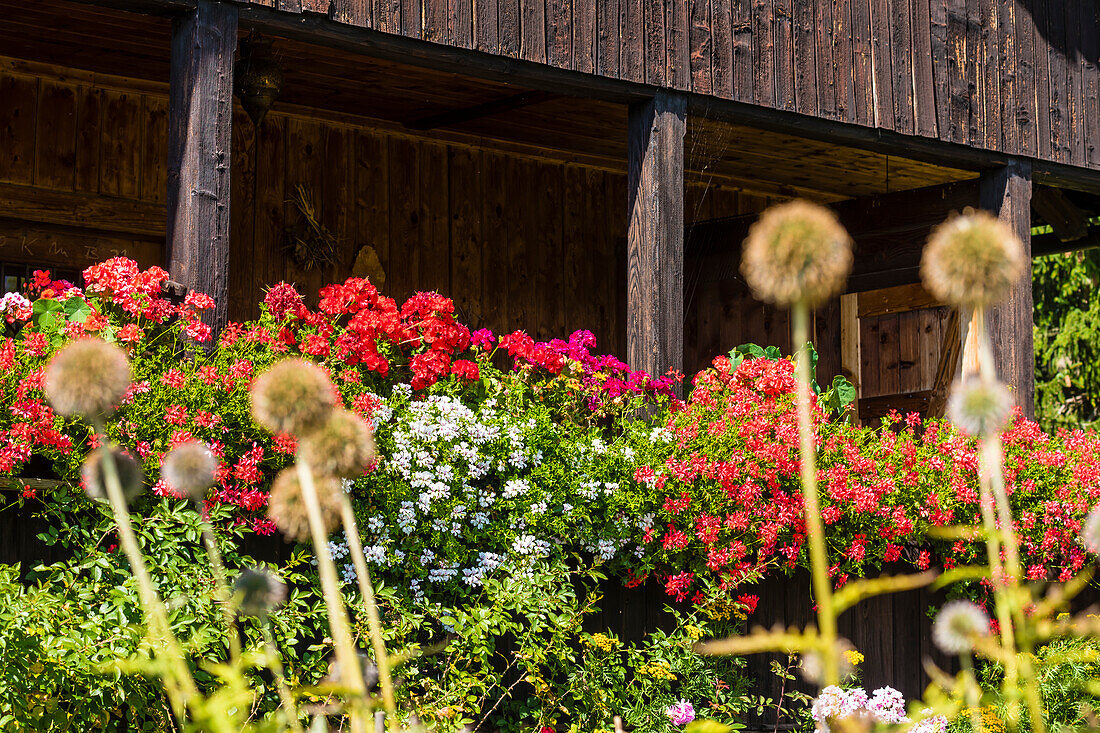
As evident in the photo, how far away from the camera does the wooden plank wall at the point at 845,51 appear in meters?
5.45

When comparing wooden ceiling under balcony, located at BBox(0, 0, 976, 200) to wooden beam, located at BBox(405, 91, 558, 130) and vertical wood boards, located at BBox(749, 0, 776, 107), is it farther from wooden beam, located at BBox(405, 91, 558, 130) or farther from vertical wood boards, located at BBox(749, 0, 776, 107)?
vertical wood boards, located at BBox(749, 0, 776, 107)

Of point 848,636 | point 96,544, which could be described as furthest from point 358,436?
point 848,636

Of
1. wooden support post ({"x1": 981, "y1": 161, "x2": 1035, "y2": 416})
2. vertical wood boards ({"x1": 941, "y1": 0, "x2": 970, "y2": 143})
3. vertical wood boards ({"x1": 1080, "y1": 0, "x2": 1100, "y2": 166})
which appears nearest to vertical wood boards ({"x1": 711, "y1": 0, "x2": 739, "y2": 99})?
vertical wood boards ({"x1": 941, "y1": 0, "x2": 970, "y2": 143})

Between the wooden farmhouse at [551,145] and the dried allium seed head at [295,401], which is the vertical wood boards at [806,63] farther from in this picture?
the dried allium seed head at [295,401]

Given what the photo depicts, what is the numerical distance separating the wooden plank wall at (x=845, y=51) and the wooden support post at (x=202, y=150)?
0.96ft

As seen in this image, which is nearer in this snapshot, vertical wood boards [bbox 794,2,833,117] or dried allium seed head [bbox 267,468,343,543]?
dried allium seed head [bbox 267,468,343,543]

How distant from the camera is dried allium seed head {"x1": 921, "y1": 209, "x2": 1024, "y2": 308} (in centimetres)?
124

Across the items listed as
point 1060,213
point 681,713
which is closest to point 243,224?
point 681,713

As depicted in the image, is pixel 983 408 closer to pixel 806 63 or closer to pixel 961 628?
pixel 961 628

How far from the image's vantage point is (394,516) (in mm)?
4164

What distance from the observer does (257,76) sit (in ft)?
18.3

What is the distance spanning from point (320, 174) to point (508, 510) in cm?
349

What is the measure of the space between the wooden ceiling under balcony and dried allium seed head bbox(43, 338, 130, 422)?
3944mm

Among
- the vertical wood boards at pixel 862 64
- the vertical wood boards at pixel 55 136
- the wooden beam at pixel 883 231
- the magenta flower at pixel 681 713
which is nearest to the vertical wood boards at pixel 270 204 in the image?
the vertical wood boards at pixel 55 136
